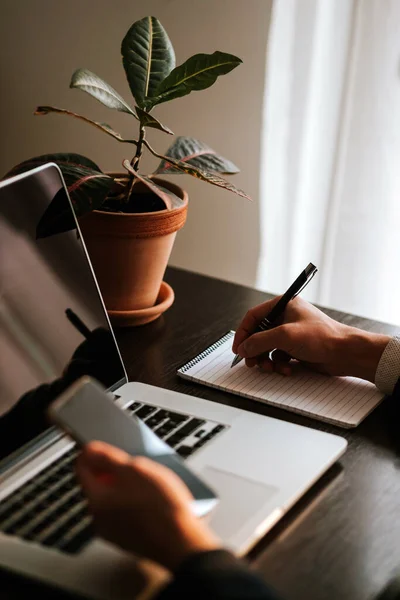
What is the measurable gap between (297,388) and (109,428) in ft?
1.27

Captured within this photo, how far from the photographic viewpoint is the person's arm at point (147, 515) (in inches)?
24.5

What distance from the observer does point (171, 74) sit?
1.17m

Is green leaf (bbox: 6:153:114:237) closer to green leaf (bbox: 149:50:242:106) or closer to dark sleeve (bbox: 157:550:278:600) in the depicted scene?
green leaf (bbox: 149:50:242:106)

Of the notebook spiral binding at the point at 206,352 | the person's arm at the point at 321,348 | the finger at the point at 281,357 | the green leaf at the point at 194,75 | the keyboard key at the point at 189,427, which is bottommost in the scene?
the keyboard key at the point at 189,427

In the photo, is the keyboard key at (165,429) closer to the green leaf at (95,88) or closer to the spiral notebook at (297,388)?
the spiral notebook at (297,388)

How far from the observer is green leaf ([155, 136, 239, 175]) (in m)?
1.22

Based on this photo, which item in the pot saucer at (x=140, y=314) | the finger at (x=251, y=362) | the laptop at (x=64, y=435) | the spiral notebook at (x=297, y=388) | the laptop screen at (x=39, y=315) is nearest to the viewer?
the laptop at (x=64, y=435)

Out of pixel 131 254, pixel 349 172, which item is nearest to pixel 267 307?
pixel 131 254

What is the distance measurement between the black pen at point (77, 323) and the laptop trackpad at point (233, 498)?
0.23m

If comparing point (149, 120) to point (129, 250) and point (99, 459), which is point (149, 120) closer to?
point (129, 250)

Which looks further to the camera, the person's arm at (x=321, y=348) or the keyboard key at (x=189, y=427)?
the person's arm at (x=321, y=348)

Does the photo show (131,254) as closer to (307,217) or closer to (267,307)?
(267,307)

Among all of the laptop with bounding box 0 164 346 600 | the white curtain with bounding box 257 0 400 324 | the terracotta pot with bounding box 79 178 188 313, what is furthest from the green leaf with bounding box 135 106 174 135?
the white curtain with bounding box 257 0 400 324

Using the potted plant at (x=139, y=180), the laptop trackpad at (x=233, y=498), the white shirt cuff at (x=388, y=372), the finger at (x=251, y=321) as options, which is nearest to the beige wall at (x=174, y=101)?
the potted plant at (x=139, y=180)
